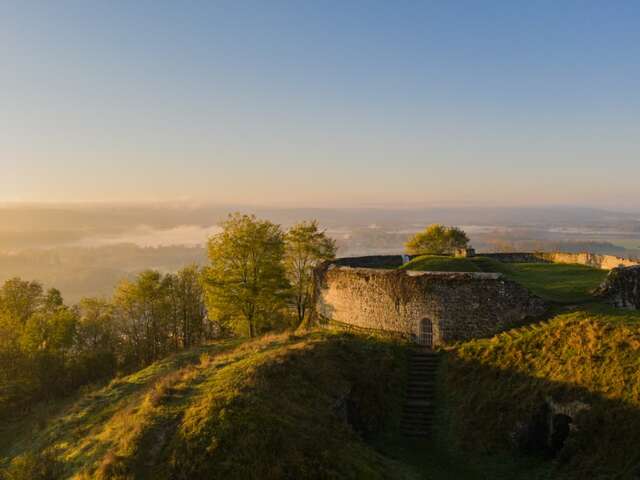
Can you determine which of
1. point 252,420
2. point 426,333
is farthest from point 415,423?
point 252,420

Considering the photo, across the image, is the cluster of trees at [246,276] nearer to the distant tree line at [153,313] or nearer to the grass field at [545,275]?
the distant tree line at [153,313]

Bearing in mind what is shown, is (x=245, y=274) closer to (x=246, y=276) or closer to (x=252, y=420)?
(x=246, y=276)

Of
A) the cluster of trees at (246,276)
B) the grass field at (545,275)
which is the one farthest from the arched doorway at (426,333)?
the cluster of trees at (246,276)

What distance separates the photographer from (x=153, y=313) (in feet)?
156

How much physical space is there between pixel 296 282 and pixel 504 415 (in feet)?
95.6

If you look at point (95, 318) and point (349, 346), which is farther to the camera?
point (95, 318)

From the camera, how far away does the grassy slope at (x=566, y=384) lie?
15.1m

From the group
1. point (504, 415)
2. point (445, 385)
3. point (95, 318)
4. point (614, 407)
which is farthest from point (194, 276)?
point (614, 407)

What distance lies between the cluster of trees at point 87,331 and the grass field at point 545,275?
24.8 meters

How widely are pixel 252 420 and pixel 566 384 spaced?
12460mm

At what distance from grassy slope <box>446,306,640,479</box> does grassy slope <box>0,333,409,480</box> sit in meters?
3.62

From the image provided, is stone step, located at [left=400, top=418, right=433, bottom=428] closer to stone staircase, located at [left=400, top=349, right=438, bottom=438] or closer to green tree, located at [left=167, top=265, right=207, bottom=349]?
stone staircase, located at [left=400, top=349, right=438, bottom=438]

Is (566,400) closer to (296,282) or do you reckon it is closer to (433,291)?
Result: (433,291)

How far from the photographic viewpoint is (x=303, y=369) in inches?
771
